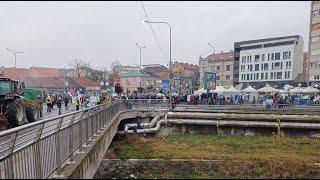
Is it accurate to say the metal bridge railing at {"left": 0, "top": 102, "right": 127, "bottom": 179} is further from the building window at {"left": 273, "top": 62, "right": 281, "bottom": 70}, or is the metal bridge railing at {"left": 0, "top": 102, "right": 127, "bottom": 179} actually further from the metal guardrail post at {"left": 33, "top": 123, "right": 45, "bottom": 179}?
the building window at {"left": 273, "top": 62, "right": 281, "bottom": 70}

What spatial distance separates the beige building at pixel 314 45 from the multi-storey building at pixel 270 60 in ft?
52.1

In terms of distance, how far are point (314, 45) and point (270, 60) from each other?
2214 centimetres

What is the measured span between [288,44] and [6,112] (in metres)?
77.4

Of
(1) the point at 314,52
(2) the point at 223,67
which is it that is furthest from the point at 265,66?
(1) the point at 314,52

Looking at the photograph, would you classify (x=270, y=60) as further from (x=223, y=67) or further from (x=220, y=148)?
(x=220, y=148)

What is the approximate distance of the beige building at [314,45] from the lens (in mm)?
62562

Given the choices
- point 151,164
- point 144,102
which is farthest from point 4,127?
point 144,102

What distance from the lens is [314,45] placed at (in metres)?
63.8

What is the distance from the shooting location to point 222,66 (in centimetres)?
10294

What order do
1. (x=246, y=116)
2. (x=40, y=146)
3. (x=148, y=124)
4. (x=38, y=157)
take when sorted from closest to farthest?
(x=38, y=157)
(x=40, y=146)
(x=148, y=124)
(x=246, y=116)

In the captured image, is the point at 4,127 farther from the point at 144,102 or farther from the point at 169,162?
the point at 144,102

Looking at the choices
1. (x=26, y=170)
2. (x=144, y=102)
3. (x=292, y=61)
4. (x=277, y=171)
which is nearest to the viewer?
(x=26, y=170)

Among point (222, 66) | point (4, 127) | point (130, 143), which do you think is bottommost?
point (130, 143)

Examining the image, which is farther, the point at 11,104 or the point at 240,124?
the point at 240,124
